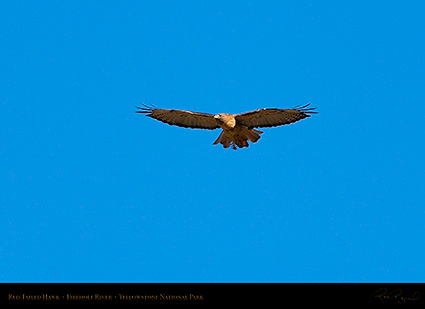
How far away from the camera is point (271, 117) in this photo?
21.5 meters

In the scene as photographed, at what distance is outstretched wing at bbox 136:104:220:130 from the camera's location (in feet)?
71.4

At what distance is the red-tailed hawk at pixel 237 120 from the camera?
21.1 m
